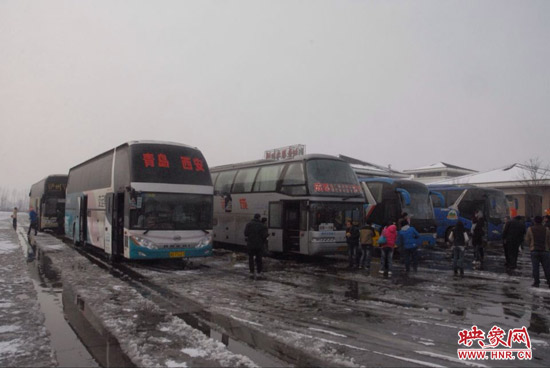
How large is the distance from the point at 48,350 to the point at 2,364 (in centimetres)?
62

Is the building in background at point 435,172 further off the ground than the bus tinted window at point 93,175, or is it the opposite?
the building in background at point 435,172

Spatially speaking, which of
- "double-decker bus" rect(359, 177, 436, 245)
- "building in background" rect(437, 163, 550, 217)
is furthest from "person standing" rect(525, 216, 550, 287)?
"building in background" rect(437, 163, 550, 217)

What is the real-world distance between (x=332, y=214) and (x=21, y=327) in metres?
11.1

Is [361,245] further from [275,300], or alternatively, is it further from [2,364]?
[2,364]

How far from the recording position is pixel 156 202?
13.5m

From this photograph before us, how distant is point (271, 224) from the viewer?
1747 centimetres

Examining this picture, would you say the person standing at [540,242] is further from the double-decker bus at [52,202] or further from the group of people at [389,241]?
the double-decker bus at [52,202]

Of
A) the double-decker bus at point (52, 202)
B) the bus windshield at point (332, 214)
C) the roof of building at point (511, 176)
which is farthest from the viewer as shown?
the roof of building at point (511, 176)

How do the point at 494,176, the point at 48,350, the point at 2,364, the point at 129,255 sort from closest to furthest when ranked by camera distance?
the point at 2,364 → the point at 48,350 → the point at 129,255 → the point at 494,176

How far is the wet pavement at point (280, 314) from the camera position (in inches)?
231

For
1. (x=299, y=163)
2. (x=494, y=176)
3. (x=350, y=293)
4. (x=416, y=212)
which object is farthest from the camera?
(x=494, y=176)

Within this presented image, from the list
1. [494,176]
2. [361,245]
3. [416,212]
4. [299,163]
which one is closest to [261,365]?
[361,245]

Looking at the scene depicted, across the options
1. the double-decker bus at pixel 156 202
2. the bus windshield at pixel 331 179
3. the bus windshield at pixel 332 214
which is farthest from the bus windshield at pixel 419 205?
the double-decker bus at pixel 156 202

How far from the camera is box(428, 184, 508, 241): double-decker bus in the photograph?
26.0 m
